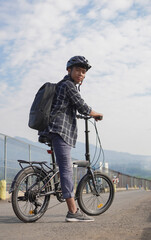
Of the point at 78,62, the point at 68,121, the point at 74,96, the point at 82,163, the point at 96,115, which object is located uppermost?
the point at 78,62

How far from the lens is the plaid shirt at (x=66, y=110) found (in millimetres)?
4561

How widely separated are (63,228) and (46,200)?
0.79 m

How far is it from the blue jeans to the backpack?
22 centimetres

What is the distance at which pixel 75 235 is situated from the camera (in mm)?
3561

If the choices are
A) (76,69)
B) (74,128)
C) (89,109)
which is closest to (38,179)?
(74,128)

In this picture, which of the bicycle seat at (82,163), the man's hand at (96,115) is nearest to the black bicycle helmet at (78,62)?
the man's hand at (96,115)

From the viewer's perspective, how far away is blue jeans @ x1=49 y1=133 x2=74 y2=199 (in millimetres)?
4523

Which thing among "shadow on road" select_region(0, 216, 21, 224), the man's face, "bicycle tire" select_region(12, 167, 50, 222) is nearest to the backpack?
the man's face

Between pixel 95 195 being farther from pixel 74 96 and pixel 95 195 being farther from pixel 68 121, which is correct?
pixel 74 96

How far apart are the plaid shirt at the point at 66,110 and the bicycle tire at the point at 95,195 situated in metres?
0.73

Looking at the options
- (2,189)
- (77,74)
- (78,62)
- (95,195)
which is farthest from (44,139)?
(2,189)

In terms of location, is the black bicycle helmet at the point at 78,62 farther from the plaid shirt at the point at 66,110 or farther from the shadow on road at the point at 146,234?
the shadow on road at the point at 146,234

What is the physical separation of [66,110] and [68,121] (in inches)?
5.8

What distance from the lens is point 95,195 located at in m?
5.24
